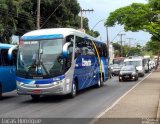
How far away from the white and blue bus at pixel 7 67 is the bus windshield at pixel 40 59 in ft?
2.73

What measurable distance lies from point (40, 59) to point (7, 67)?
253cm

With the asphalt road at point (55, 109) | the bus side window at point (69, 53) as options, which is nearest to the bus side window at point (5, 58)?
the asphalt road at point (55, 109)

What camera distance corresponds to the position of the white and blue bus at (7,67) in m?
19.2

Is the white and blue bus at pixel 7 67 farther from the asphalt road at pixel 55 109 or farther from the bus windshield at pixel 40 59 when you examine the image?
the asphalt road at pixel 55 109

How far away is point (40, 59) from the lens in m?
18.1

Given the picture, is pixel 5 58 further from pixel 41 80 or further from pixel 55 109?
pixel 55 109

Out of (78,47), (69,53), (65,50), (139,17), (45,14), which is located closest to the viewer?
(65,50)

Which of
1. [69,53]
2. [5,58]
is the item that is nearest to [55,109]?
[69,53]

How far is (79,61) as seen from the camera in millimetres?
21281

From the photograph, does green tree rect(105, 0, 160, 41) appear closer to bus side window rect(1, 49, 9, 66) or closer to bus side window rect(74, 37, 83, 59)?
bus side window rect(74, 37, 83, 59)

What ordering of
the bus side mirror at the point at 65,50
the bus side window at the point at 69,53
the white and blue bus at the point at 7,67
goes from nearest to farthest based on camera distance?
the bus side mirror at the point at 65,50 → the bus side window at the point at 69,53 → the white and blue bus at the point at 7,67

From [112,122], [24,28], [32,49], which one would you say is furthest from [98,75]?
[24,28]

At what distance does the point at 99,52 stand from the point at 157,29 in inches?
433

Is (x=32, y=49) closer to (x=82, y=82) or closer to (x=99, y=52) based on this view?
(x=82, y=82)
